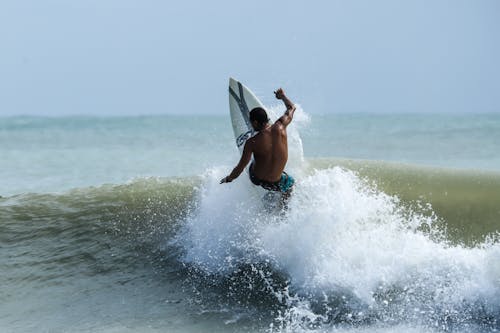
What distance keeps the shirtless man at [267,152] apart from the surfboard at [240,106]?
3.61ft

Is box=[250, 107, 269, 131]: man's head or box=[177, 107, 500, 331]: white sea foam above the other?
box=[250, 107, 269, 131]: man's head

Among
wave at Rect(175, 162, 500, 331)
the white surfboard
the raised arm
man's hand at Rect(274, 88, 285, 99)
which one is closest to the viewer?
wave at Rect(175, 162, 500, 331)

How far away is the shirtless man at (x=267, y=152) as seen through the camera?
5328 mm

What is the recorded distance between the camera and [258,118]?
5320mm

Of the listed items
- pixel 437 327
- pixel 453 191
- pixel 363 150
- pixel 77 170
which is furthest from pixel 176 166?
pixel 437 327

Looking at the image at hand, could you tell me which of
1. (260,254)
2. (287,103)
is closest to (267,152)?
(287,103)

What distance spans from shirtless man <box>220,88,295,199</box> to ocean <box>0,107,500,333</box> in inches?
12.1

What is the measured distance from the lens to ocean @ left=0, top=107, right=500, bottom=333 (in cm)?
483

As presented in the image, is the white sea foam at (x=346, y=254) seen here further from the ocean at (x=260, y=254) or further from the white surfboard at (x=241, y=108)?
the white surfboard at (x=241, y=108)

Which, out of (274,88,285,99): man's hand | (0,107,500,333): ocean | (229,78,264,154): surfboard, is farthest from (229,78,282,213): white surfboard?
(274,88,285,99): man's hand

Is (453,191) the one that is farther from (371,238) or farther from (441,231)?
(371,238)

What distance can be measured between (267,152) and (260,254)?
0.98m

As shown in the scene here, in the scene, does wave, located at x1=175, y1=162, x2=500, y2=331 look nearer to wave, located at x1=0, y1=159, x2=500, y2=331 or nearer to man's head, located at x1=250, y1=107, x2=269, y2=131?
wave, located at x1=0, y1=159, x2=500, y2=331

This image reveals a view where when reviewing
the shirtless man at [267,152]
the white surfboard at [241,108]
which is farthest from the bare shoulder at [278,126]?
the white surfboard at [241,108]
